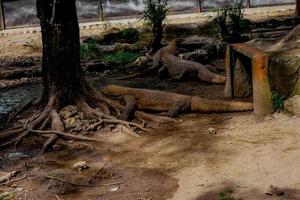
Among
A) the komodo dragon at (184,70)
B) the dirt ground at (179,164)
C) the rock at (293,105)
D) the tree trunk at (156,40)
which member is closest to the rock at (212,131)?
the dirt ground at (179,164)

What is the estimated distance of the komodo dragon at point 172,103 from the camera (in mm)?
7164

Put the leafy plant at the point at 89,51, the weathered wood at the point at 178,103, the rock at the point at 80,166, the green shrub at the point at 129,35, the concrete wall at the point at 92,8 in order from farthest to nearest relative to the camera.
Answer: the concrete wall at the point at 92,8
the green shrub at the point at 129,35
the leafy plant at the point at 89,51
the weathered wood at the point at 178,103
the rock at the point at 80,166

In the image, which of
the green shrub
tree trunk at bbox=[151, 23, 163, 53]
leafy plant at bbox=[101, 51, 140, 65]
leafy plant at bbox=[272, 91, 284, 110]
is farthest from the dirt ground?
the green shrub

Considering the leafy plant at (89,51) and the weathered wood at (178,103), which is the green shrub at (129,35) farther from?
the weathered wood at (178,103)

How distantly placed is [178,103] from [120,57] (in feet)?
19.7

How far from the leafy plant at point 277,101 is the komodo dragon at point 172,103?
49 centimetres

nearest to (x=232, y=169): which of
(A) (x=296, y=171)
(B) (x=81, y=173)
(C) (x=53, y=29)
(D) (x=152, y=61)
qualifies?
(A) (x=296, y=171)

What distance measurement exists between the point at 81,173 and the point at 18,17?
17559mm

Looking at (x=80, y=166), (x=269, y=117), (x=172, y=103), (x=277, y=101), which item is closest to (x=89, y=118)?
(x=172, y=103)

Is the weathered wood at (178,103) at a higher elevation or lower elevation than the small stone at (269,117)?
higher

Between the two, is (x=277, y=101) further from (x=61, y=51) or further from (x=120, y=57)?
(x=120, y=57)

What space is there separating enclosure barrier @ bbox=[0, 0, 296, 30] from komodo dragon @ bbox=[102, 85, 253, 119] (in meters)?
13.9

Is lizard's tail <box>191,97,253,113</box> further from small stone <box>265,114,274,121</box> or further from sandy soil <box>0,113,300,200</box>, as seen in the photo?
small stone <box>265,114,274,121</box>

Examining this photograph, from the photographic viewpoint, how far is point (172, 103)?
7.51 metres
